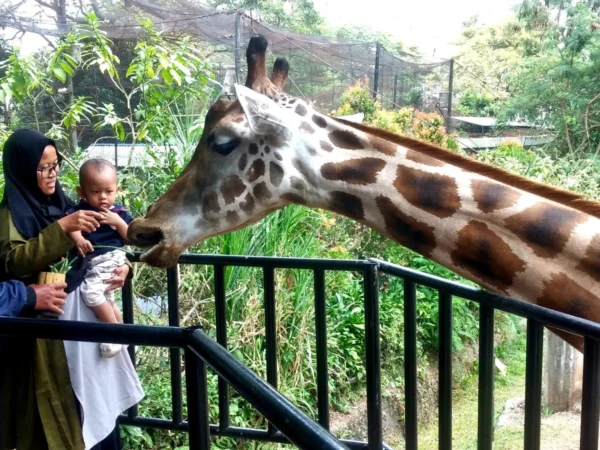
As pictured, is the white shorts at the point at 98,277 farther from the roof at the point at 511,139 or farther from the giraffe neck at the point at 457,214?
the roof at the point at 511,139

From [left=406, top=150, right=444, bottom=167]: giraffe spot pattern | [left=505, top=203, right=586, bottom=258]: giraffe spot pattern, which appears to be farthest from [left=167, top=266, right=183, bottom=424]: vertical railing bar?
[left=505, top=203, right=586, bottom=258]: giraffe spot pattern

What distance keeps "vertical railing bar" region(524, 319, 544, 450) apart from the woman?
4.42 feet

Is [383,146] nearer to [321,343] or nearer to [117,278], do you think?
[321,343]

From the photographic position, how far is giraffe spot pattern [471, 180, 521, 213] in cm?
189

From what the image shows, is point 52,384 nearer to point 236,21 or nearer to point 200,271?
point 200,271

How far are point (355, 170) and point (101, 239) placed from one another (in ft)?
3.19

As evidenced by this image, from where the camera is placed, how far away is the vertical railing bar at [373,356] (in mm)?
2107

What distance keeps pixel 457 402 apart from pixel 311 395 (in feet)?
4.82

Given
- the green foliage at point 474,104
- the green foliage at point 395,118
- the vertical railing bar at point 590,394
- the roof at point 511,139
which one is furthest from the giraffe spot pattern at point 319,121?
the green foliage at point 474,104

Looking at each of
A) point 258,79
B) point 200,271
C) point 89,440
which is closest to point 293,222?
point 200,271

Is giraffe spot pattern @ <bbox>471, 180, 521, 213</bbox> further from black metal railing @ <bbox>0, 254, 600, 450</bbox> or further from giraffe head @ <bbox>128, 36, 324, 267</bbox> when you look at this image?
giraffe head @ <bbox>128, 36, 324, 267</bbox>

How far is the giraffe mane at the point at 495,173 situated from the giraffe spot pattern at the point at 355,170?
141mm

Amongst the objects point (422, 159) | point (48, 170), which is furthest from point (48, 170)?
point (422, 159)

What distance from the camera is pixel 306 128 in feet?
7.32
